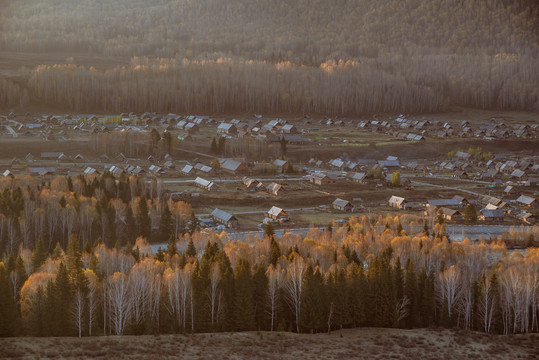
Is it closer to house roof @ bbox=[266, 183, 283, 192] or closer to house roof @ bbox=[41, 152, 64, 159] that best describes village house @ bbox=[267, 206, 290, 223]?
house roof @ bbox=[266, 183, 283, 192]

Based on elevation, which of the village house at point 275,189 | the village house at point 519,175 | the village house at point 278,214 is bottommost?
the village house at point 519,175

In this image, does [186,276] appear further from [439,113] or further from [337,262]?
[439,113]

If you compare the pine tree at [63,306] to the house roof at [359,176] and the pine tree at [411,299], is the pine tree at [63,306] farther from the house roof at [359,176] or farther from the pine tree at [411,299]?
the house roof at [359,176]

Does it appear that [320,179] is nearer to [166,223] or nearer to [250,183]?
[250,183]

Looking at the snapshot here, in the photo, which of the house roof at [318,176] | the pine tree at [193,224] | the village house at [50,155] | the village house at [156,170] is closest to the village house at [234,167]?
the village house at [156,170]

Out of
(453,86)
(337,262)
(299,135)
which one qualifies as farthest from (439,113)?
(337,262)

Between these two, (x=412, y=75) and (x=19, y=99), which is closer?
(x=19, y=99)

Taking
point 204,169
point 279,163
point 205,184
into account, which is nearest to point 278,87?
point 279,163
